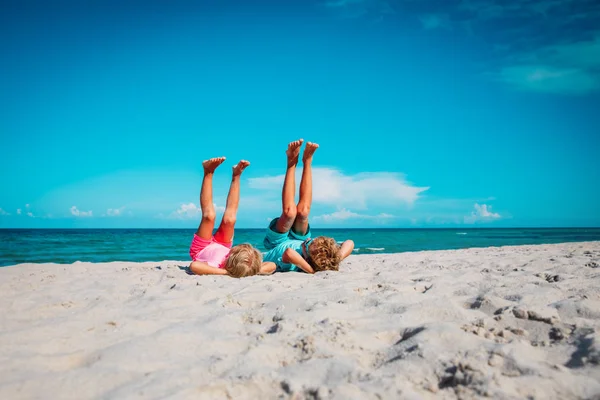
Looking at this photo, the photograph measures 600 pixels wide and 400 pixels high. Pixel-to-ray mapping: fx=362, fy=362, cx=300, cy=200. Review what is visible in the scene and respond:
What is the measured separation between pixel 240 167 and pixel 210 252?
1.40 metres

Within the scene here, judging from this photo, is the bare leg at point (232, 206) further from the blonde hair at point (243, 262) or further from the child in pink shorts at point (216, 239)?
the blonde hair at point (243, 262)

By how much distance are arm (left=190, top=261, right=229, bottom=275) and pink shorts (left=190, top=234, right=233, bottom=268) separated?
0.19m

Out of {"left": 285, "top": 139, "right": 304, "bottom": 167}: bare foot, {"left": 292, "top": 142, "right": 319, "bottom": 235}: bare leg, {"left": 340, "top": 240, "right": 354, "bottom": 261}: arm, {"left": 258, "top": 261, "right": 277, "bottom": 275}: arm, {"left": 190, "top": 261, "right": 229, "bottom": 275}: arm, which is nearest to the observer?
{"left": 190, "top": 261, "right": 229, "bottom": 275}: arm

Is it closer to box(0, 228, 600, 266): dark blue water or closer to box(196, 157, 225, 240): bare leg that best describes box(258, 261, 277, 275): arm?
box(196, 157, 225, 240): bare leg

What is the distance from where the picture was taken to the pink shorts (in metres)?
5.47

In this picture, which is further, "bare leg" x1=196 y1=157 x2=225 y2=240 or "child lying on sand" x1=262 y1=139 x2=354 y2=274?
"bare leg" x1=196 y1=157 x2=225 y2=240

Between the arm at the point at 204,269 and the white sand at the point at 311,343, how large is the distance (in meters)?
1.44

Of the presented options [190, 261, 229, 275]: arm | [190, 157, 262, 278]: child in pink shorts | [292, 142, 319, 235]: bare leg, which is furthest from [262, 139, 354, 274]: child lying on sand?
[190, 261, 229, 275]: arm

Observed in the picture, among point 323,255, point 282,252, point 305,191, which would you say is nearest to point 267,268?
point 282,252

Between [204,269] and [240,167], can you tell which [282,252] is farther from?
[240,167]

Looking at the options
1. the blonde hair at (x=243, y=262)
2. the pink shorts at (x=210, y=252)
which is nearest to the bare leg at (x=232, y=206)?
the pink shorts at (x=210, y=252)

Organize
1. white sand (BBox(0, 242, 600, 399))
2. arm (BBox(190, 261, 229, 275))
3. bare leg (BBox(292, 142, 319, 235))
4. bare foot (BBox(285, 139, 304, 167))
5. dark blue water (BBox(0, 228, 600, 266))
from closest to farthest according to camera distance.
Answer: white sand (BBox(0, 242, 600, 399)) → arm (BBox(190, 261, 229, 275)) → bare foot (BBox(285, 139, 304, 167)) → bare leg (BBox(292, 142, 319, 235)) → dark blue water (BBox(0, 228, 600, 266))

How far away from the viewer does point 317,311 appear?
282 centimetres

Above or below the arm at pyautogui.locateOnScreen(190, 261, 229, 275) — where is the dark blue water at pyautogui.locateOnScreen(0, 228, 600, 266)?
below
